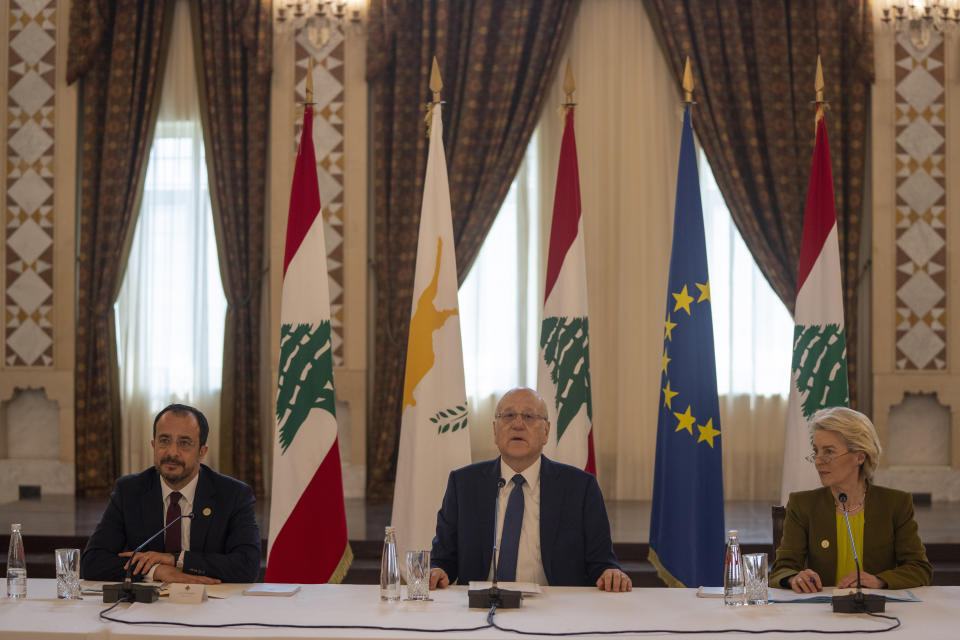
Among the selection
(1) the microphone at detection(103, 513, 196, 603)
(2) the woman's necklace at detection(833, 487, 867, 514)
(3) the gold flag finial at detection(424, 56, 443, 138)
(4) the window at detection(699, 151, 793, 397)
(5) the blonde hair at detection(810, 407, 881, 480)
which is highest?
(3) the gold flag finial at detection(424, 56, 443, 138)

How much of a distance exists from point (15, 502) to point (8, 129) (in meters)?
3.15

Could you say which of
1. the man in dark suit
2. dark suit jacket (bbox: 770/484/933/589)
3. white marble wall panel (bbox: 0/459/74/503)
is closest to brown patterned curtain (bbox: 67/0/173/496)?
white marble wall panel (bbox: 0/459/74/503)

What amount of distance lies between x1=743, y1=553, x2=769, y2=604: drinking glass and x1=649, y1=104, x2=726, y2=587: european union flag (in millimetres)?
1878

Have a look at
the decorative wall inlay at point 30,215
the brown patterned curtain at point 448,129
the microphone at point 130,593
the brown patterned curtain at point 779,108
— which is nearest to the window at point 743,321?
the brown patterned curtain at point 779,108

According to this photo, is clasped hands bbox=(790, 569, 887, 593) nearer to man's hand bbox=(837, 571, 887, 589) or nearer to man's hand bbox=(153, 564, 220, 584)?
man's hand bbox=(837, 571, 887, 589)

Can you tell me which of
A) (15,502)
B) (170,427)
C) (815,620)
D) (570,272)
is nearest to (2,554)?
(15,502)

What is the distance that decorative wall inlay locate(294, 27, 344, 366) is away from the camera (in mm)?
8367

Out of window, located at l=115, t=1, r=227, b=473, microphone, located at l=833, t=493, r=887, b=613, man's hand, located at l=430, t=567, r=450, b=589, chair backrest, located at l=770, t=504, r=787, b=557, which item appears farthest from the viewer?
window, located at l=115, t=1, r=227, b=473

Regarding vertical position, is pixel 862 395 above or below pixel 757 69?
below

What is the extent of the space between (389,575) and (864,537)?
1.76m

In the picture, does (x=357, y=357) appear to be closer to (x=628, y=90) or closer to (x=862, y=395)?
(x=628, y=90)

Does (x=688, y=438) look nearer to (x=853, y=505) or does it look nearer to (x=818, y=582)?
(x=853, y=505)

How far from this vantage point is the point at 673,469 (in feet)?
16.8

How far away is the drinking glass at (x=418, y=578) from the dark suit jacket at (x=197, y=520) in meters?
A: 0.85
